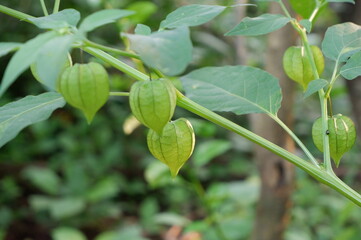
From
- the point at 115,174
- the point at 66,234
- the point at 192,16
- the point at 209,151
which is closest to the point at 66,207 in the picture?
the point at 66,234

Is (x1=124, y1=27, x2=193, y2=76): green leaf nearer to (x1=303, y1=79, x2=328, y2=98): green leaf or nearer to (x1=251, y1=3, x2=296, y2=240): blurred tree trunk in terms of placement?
(x1=303, y1=79, x2=328, y2=98): green leaf

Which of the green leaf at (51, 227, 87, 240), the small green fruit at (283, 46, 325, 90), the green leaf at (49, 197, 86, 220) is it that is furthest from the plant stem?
the green leaf at (49, 197, 86, 220)

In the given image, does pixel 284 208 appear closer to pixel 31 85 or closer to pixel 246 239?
pixel 246 239

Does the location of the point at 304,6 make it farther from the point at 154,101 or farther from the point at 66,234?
the point at 66,234

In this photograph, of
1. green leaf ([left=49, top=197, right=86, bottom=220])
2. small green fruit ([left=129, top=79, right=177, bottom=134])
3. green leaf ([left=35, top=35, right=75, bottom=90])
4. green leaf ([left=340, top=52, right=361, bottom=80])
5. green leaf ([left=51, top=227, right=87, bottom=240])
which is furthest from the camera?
green leaf ([left=49, top=197, right=86, bottom=220])

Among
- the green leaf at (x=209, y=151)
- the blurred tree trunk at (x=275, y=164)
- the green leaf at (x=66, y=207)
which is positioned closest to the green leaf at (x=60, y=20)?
the blurred tree trunk at (x=275, y=164)
